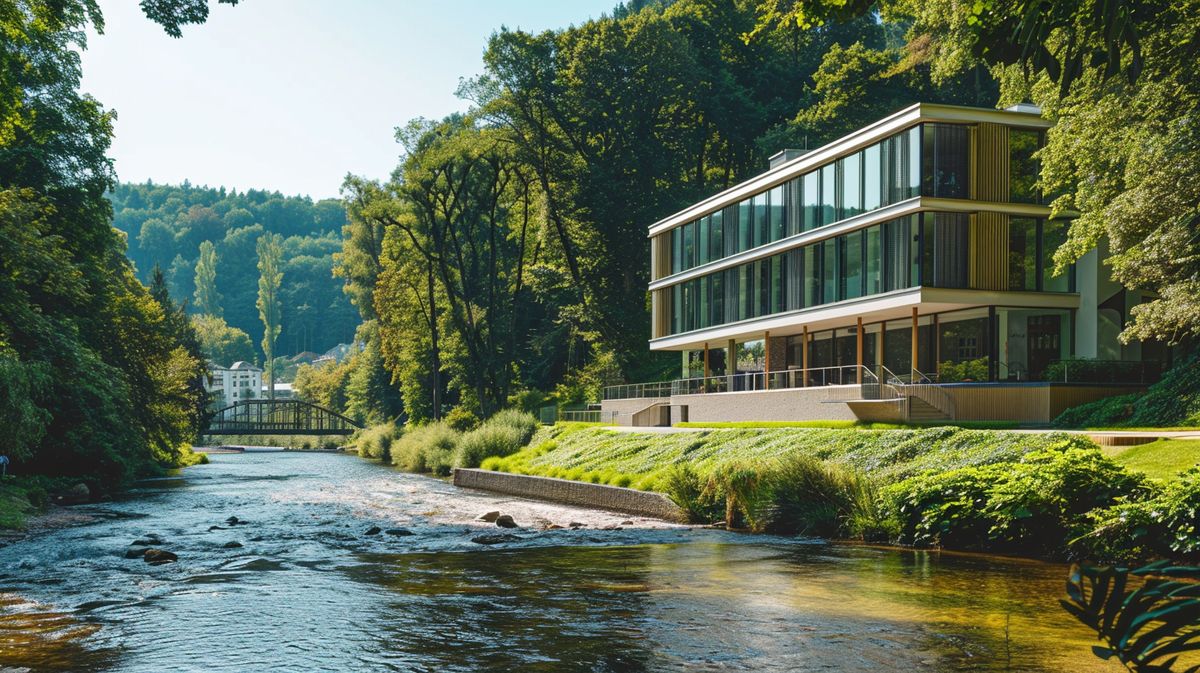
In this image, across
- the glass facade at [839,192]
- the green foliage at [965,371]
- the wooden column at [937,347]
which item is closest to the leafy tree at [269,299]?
the glass facade at [839,192]

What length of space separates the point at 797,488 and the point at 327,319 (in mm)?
173443

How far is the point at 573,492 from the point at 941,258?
1466 centimetres

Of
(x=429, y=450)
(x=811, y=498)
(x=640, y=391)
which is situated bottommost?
(x=429, y=450)

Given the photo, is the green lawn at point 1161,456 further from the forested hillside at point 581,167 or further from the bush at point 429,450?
the forested hillside at point 581,167

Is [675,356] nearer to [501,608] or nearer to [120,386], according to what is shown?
[120,386]

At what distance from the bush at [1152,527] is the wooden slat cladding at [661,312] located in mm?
40673

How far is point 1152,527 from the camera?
13625mm

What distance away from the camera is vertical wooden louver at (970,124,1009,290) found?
3425cm

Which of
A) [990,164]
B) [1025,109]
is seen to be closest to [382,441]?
[990,164]

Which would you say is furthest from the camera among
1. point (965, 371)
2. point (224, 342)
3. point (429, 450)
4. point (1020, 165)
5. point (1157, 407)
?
point (224, 342)

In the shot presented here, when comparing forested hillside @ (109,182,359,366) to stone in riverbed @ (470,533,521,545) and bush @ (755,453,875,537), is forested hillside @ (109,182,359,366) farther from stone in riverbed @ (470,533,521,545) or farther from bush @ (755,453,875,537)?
bush @ (755,453,875,537)

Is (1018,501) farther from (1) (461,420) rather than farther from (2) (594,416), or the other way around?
(1) (461,420)

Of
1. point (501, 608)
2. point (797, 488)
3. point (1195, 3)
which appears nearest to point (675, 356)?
Result: point (797, 488)

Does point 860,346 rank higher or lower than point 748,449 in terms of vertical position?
higher
